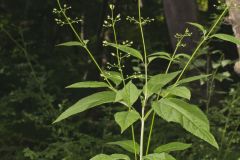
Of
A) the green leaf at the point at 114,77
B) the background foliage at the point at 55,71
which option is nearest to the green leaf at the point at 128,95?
the green leaf at the point at 114,77

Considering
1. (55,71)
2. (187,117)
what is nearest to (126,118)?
(187,117)

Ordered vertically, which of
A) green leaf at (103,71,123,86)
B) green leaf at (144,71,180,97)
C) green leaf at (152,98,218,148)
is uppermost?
green leaf at (144,71,180,97)

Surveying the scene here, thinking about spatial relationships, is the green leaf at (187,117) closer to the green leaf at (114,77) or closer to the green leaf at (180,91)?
the green leaf at (180,91)

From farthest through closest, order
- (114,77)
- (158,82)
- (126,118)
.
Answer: (114,77), (158,82), (126,118)

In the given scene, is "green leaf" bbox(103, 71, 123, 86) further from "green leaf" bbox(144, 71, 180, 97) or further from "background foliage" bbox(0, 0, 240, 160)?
"background foliage" bbox(0, 0, 240, 160)

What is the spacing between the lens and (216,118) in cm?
399

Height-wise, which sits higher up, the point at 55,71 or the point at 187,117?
the point at 187,117

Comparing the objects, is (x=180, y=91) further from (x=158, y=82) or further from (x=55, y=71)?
(x=55, y=71)

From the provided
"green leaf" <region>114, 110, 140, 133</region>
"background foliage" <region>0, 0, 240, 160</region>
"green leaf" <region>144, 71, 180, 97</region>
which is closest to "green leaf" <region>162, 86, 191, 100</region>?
"green leaf" <region>144, 71, 180, 97</region>

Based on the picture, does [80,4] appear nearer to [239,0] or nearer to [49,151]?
[49,151]

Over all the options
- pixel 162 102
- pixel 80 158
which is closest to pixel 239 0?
pixel 162 102

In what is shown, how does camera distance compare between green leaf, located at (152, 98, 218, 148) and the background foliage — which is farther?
the background foliage

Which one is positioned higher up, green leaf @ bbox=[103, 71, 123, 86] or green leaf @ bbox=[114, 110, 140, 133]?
green leaf @ bbox=[103, 71, 123, 86]

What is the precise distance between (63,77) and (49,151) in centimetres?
336
